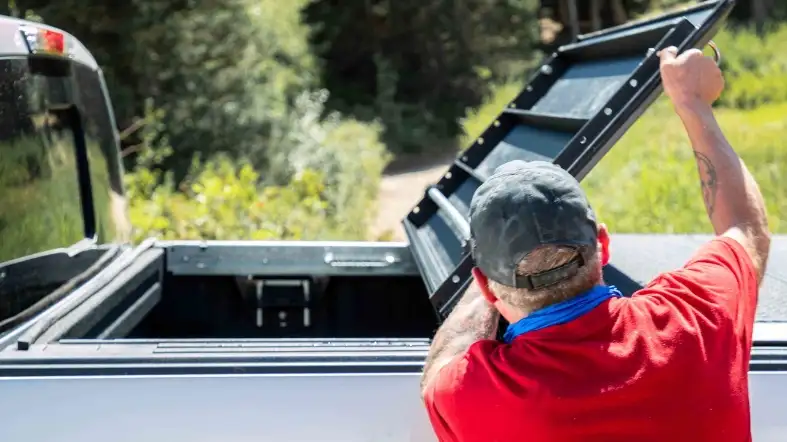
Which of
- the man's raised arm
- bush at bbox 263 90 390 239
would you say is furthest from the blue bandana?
bush at bbox 263 90 390 239

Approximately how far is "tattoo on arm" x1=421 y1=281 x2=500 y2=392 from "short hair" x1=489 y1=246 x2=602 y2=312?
235mm

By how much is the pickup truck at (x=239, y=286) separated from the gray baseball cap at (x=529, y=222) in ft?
1.50

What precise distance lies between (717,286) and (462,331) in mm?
537

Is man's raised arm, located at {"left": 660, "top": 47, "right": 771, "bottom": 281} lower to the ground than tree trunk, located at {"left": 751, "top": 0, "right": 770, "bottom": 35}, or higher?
higher

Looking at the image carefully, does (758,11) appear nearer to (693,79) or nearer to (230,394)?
(693,79)

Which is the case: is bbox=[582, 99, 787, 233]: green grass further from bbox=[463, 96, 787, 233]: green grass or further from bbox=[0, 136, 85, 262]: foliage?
bbox=[0, 136, 85, 262]: foliage

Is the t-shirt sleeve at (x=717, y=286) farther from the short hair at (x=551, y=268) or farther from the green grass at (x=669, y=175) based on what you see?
the green grass at (x=669, y=175)

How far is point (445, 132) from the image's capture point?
2180 centimetres

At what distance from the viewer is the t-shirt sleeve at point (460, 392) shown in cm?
158

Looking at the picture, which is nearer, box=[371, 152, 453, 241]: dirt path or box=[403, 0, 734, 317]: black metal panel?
box=[403, 0, 734, 317]: black metal panel

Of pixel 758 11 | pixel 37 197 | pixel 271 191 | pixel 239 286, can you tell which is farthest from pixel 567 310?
pixel 758 11

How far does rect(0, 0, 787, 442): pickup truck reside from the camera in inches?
73.0

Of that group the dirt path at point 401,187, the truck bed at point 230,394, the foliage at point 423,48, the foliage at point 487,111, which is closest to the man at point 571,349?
the truck bed at point 230,394

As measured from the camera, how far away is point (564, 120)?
8.45 ft
